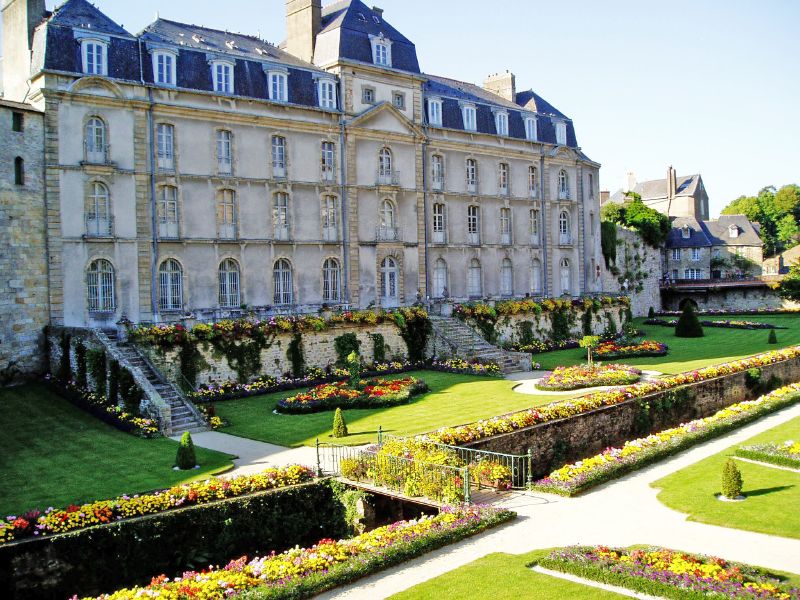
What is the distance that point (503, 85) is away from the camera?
4984 cm

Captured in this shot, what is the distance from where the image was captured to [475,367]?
111ft

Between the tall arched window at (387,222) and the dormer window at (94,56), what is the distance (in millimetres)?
14412

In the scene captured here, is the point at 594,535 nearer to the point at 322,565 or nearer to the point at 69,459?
A: the point at 322,565

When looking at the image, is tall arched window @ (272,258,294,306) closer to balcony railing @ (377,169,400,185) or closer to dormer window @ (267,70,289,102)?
balcony railing @ (377,169,400,185)

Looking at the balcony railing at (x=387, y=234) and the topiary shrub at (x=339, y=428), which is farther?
the balcony railing at (x=387, y=234)

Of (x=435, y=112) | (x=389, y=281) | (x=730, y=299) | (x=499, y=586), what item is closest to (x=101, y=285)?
(x=389, y=281)

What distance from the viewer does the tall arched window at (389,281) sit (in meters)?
39.3

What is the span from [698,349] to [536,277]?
1041 centimetres

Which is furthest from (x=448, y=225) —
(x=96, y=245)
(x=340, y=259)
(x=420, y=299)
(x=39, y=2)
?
(x=39, y=2)

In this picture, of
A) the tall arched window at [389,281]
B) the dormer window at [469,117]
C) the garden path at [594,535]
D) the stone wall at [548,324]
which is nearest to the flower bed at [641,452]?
the garden path at [594,535]

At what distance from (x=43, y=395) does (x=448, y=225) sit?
74.2 feet

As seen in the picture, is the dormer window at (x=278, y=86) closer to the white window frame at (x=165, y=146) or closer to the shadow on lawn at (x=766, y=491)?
the white window frame at (x=165, y=146)

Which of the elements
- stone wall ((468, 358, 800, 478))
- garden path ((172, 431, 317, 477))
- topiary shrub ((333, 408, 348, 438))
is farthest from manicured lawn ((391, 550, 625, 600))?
topiary shrub ((333, 408, 348, 438))

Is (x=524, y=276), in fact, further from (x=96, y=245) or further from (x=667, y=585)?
(x=667, y=585)
